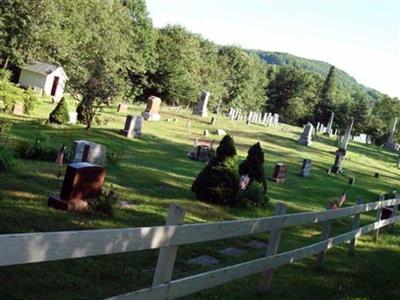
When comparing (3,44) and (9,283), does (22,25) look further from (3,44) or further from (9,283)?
(9,283)

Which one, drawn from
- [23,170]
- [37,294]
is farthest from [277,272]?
[23,170]

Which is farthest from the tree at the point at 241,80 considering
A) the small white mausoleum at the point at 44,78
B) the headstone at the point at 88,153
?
the headstone at the point at 88,153

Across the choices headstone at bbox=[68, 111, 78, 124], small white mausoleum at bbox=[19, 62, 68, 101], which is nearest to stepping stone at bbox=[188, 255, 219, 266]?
headstone at bbox=[68, 111, 78, 124]

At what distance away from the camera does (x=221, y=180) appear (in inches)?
517

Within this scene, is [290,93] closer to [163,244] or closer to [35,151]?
[35,151]

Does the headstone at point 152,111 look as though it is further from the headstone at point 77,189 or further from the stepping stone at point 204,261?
the stepping stone at point 204,261

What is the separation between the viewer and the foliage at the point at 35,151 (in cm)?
1469

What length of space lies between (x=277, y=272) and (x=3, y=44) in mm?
47601

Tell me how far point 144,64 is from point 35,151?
161 feet

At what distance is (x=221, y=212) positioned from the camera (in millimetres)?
12391

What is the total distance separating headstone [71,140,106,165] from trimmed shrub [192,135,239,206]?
11.4 ft

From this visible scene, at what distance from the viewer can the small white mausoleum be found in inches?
1913

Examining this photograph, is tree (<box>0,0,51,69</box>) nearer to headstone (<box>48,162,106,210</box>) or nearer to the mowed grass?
the mowed grass

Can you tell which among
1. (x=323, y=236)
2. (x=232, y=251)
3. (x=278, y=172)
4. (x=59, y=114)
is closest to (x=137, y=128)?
(x=59, y=114)
